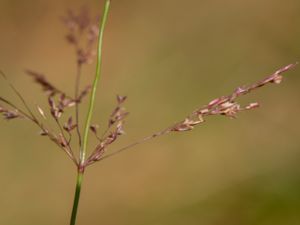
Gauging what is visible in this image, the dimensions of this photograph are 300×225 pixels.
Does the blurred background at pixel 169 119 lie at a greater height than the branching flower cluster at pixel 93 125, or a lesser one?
greater

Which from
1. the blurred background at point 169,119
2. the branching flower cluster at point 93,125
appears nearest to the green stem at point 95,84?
the branching flower cluster at point 93,125

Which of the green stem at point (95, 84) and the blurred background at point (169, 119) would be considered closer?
the green stem at point (95, 84)

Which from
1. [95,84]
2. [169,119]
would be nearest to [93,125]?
[95,84]

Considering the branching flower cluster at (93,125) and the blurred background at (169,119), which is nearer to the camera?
the branching flower cluster at (93,125)

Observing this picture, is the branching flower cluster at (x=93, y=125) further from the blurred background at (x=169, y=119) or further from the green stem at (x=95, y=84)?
the blurred background at (x=169, y=119)

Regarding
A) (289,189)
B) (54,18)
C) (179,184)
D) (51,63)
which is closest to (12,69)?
(51,63)

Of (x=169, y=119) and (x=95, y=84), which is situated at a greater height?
(x=169, y=119)

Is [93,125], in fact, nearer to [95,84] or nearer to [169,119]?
[95,84]

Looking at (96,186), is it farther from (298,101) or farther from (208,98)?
(298,101)

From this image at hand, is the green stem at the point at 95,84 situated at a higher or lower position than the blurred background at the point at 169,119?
lower
